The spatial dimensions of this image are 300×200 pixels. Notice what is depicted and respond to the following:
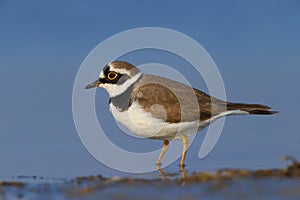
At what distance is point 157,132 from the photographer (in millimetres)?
9164

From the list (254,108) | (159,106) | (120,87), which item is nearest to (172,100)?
(159,106)

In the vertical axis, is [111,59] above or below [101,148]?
above

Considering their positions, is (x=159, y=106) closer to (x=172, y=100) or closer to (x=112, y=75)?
(x=172, y=100)

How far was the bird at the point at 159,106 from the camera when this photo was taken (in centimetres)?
909

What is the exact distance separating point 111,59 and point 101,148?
1571mm

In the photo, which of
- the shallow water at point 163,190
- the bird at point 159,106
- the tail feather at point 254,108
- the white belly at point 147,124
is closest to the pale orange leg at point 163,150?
the bird at point 159,106

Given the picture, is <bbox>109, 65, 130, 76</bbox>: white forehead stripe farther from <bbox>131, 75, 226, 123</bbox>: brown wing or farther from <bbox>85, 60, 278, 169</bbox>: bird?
<bbox>131, 75, 226, 123</bbox>: brown wing

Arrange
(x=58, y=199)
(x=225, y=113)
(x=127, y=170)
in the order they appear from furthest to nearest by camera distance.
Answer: (x=225, y=113) → (x=127, y=170) → (x=58, y=199)

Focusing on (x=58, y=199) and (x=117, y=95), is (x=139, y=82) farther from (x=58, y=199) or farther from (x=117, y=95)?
(x=58, y=199)

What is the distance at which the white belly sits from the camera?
899 cm

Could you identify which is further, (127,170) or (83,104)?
(83,104)

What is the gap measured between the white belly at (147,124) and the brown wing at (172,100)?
80 millimetres

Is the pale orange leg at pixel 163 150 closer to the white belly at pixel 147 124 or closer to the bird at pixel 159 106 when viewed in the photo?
the bird at pixel 159 106

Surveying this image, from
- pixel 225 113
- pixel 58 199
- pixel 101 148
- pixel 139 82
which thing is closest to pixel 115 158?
pixel 101 148
